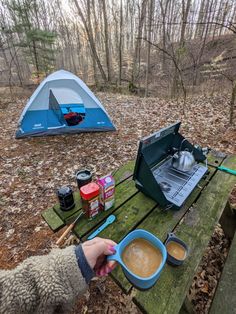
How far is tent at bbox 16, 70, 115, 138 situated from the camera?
401 centimetres

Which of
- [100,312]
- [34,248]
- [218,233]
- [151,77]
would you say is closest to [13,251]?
[34,248]

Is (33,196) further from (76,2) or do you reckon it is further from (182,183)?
(76,2)

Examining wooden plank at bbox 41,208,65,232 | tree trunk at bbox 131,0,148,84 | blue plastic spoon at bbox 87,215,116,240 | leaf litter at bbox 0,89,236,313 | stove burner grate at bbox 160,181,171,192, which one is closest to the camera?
blue plastic spoon at bbox 87,215,116,240

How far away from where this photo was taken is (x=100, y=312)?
5.16 feet

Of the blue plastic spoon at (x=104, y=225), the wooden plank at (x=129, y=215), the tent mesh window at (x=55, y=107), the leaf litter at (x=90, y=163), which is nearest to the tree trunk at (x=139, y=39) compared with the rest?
the leaf litter at (x=90, y=163)

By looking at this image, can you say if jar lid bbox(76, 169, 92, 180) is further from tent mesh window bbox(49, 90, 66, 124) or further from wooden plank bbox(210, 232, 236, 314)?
tent mesh window bbox(49, 90, 66, 124)

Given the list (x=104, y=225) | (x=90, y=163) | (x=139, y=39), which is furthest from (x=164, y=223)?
(x=139, y=39)

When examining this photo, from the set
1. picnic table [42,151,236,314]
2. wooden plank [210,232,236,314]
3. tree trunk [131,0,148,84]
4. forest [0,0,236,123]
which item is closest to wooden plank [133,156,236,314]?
picnic table [42,151,236,314]

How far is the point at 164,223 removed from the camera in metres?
1.28

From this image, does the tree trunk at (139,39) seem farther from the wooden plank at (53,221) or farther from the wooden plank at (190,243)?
the wooden plank at (53,221)

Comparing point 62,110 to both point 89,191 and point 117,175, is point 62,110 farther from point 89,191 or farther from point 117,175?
point 89,191

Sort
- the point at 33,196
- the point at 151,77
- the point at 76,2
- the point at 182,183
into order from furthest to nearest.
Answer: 1. the point at 151,77
2. the point at 76,2
3. the point at 33,196
4. the point at 182,183

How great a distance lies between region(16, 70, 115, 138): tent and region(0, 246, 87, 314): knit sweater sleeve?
147 inches

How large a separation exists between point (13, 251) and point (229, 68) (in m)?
11.5
